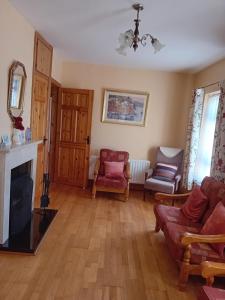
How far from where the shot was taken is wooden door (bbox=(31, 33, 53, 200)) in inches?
143

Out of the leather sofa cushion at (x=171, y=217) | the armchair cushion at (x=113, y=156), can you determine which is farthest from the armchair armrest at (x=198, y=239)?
the armchair cushion at (x=113, y=156)

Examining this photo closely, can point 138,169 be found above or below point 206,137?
below

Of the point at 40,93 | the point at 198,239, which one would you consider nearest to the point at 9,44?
the point at 40,93

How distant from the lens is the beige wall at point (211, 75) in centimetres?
394

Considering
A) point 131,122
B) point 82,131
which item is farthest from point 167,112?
point 82,131

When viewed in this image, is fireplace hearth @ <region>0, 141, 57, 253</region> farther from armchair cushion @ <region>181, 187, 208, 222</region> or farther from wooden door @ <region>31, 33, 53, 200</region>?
armchair cushion @ <region>181, 187, 208, 222</region>

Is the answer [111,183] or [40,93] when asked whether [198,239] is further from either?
[40,93]

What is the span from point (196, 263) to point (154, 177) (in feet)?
8.53

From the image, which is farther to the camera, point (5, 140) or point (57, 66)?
point (57, 66)

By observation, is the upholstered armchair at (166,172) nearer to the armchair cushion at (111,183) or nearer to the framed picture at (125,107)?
the armchair cushion at (111,183)

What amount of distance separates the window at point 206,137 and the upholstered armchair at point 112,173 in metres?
1.22

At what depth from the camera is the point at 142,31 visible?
3125 mm

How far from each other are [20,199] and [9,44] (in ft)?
5.57

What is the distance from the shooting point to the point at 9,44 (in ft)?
9.07
